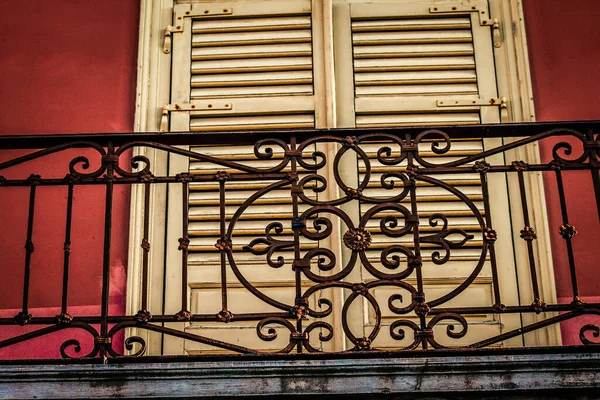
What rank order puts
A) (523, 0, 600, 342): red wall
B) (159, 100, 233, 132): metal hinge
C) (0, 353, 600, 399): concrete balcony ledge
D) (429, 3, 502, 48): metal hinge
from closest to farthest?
(0, 353, 600, 399): concrete balcony ledge
(523, 0, 600, 342): red wall
(159, 100, 233, 132): metal hinge
(429, 3, 502, 48): metal hinge

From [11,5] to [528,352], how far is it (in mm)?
4268

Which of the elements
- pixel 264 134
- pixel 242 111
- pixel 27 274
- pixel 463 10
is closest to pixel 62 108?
pixel 242 111

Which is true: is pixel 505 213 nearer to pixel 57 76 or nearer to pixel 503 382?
pixel 503 382

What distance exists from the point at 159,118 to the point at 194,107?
0.25 meters

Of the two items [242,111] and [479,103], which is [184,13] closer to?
[242,111]

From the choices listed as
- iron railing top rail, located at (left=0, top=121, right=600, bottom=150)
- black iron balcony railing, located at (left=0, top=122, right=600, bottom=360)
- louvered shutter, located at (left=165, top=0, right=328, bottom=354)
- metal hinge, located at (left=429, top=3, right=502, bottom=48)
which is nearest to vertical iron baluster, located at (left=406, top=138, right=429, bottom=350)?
black iron balcony railing, located at (left=0, top=122, right=600, bottom=360)

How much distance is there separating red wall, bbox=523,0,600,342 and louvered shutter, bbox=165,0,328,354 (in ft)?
4.96

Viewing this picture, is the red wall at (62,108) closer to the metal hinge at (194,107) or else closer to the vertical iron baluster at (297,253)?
the metal hinge at (194,107)

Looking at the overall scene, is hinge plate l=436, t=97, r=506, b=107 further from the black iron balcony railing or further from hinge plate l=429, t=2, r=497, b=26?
the black iron balcony railing

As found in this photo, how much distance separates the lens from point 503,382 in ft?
12.8

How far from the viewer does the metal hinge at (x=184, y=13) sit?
5879 millimetres

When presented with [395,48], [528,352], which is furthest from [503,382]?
[395,48]

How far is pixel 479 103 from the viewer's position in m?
5.68

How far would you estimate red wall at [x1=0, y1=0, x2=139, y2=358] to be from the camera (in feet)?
17.9
